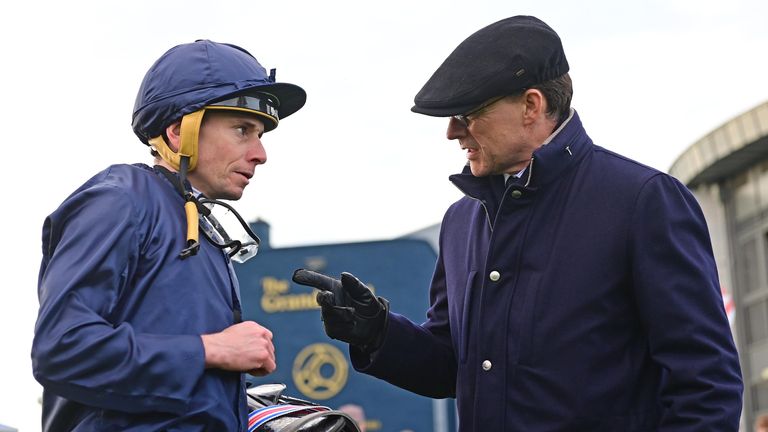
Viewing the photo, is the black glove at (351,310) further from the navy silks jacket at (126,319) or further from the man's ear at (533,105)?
the man's ear at (533,105)

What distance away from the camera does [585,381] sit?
11.1 feet

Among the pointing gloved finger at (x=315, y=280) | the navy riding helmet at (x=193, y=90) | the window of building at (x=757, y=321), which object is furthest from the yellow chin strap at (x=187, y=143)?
the window of building at (x=757, y=321)

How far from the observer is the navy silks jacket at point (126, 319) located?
9.51 ft

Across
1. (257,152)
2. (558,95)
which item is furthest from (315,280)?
(558,95)

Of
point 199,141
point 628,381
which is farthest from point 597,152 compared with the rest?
point 199,141

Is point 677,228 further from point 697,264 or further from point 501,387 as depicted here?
point 501,387

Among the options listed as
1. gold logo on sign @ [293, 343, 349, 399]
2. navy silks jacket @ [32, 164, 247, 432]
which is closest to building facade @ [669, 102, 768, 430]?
gold logo on sign @ [293, 343, 349, 399]

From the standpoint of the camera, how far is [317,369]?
1196 cm

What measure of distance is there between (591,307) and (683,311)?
0.80ft

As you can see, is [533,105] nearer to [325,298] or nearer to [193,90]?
[325,298]

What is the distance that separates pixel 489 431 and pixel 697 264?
2.31 feet

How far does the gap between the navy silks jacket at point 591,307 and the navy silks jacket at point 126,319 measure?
2.51 feet

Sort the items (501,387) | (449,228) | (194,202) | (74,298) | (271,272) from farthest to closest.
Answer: (271,272) < (449,228) < (501,387) < (194,202) < (74,298)

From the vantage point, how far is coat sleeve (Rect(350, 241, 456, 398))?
152 inches
